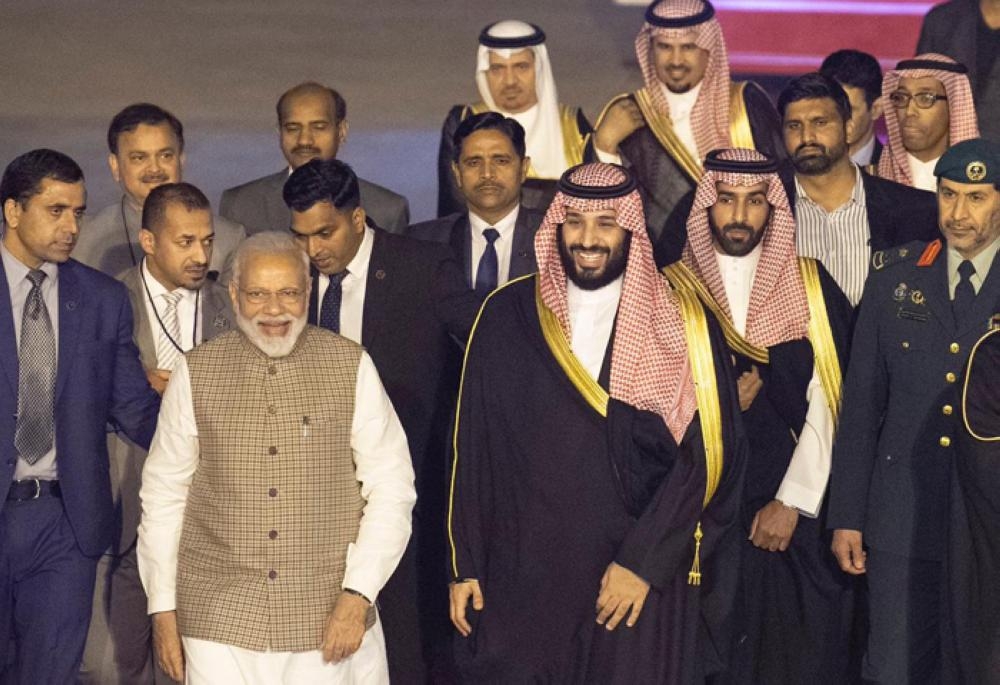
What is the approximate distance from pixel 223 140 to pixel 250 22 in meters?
3.86

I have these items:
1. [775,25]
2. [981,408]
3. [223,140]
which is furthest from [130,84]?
[981,408]

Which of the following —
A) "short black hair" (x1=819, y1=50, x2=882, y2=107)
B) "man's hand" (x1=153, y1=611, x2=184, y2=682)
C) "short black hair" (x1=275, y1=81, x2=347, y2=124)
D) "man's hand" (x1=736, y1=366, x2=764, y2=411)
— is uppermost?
"short black hair" (x1=819, y1=50, x2=882, y2=107)

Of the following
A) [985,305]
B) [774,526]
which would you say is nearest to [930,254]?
[985,305]

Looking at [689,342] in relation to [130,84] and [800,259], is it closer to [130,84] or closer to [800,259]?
[800,259]

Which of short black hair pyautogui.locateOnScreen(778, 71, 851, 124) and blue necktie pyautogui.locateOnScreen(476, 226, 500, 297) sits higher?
short black hair pyautogui.locateOnScreen(778, 71, 851, 124)

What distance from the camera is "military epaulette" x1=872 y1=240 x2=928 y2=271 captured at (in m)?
5.98

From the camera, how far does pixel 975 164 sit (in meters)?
5.78

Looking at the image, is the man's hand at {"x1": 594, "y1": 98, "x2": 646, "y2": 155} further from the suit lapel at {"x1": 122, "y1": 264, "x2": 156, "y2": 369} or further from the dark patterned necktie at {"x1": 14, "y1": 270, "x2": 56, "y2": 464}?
the dark patterned necktie at {"x1": 14, "y1": 270, "x2": 56, "y2": 464}

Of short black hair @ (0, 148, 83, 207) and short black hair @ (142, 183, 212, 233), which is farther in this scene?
short black hair @ (142, 183, 212, 233)

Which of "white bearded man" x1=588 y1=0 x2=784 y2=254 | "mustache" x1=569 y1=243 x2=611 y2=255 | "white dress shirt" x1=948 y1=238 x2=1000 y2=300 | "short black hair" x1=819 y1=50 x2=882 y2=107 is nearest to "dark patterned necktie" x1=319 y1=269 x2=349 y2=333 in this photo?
"mustache" x1=569 y1=243 x2=611 y2=255

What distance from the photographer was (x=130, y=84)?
13.2 meters

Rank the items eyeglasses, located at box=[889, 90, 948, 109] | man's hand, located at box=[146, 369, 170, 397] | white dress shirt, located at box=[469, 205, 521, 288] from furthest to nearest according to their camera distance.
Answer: eyeglasses, located at box=[889, 90, 948, 109] → white dress shirt, located at box=[469, 205, 521, 288] → man's hand, located at box=[146, 369, 170, 397]

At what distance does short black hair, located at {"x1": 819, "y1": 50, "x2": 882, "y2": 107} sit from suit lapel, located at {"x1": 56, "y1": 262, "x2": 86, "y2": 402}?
3010 mm

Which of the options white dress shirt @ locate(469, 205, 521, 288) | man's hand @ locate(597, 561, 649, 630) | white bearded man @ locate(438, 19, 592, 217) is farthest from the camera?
white bearded man @ locate(438, 19, 592, 217)
